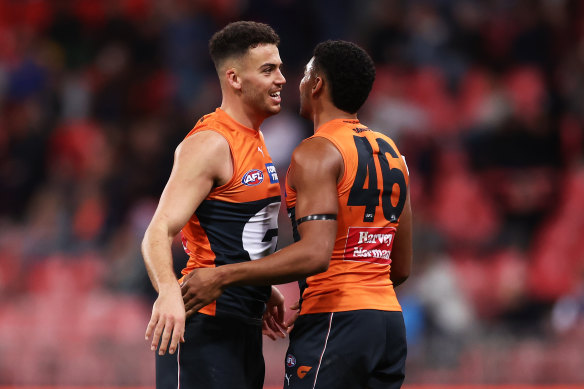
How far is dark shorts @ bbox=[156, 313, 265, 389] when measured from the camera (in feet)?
12.0

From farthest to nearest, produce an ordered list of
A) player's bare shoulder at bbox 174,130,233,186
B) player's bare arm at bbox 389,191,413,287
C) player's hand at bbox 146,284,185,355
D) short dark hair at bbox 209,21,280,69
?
player's bare arm at bbox 389,191,413,287 < short dark hair at bbox 209,21,280,69 < player's bare shoulder at bbox 174,130,233,186 < player's hand at bbox 146,284,185,355

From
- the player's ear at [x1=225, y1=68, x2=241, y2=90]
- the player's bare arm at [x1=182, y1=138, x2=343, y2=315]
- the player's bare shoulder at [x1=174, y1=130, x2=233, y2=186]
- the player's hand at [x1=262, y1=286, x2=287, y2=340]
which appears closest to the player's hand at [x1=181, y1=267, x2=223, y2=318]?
the player's bare arm at [x1=182, y1=138, x2=343, y2=315]

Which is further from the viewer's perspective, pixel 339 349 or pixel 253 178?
pixel 253 178

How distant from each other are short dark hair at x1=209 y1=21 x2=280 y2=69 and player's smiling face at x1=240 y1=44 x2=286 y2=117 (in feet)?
0.10

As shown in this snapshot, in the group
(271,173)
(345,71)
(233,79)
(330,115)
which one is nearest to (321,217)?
(271,173)

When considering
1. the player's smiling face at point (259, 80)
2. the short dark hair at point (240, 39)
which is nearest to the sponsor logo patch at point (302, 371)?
the player's smiling face at point (259, 80)

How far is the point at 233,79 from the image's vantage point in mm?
3939

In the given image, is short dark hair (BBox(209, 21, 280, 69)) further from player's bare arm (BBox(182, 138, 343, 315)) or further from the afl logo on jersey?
player's bare arm (BBox(182, 138, 343, 315))

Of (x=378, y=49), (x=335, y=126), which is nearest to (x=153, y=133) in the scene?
(x=378, y=49)

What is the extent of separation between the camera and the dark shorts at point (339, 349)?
360 cm

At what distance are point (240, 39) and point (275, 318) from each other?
4.39ft

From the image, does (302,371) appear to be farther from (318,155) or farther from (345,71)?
(345,71)

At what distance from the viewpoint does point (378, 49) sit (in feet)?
31.6

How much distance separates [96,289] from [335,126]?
473 centimetres
